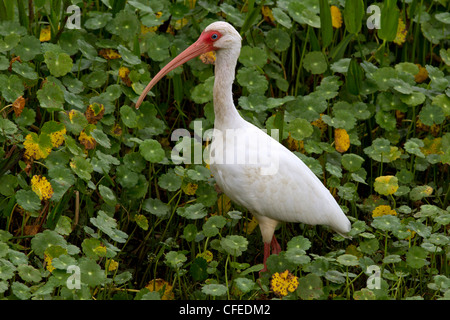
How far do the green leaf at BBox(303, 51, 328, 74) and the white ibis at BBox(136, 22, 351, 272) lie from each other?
3.44 feet

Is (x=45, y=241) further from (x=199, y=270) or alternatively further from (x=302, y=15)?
(x=302, y=15)

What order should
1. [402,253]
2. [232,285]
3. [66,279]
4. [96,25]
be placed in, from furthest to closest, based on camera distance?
1. [96,25]
2. [402,253]
3. [232,285]
4. [66,279]

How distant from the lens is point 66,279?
3703mm

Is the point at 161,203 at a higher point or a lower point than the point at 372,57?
lower

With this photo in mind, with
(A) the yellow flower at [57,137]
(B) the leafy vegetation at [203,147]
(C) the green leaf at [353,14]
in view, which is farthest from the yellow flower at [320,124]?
(A) the yellow flower at [57,137]

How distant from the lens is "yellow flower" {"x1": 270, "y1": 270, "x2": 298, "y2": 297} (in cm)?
387

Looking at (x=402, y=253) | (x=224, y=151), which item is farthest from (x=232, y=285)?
(x=402, y=253)

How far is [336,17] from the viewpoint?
17.8ft

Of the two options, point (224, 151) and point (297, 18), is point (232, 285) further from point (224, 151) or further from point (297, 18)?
point (297, 18)

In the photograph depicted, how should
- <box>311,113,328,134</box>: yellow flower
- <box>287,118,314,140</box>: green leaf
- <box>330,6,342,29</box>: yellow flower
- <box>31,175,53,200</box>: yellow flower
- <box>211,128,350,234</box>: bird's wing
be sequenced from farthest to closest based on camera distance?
1. <box>330,6,342,29</box>: yellow flower
2. <box>311,113,328,134</box>: yellow flower
3. <box>287,118,314,140</box>: green leaf
4. <box>211,128,350,234</box>: bird's wing
5. <box>31,175,53,200</box>: yellow flower

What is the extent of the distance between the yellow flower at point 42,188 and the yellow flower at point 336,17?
7.82 ft

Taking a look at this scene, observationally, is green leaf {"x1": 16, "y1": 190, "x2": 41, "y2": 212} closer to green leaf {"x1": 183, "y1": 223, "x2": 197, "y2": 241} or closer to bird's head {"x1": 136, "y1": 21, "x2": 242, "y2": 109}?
green leaf {"x1": 183, "y1": 223, "x2": 197, "y2": 241}

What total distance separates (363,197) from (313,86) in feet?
2.74

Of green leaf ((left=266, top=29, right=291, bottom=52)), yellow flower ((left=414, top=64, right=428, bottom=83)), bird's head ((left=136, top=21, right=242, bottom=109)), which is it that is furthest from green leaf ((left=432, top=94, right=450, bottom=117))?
bird's head ((left=136, top=21, right=242, bottom=109))
